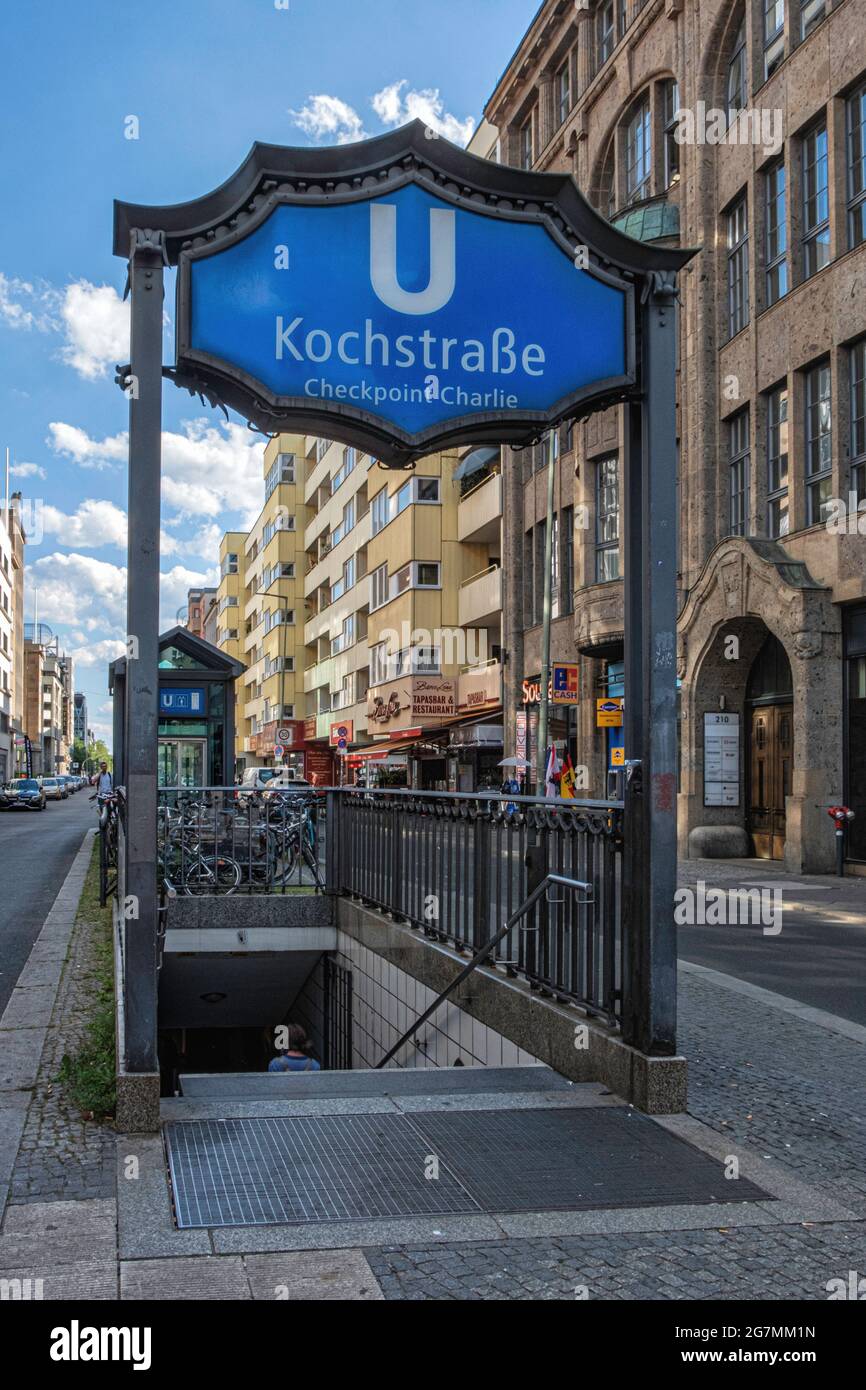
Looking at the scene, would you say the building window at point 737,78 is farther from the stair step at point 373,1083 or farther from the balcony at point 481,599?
the stair step at point 373,1083

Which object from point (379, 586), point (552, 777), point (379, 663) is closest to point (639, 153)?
point (552, 777)

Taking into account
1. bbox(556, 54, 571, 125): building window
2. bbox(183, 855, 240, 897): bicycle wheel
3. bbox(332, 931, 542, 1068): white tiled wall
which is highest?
bbox(556, 54, 571, 125): building window

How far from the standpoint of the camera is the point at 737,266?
23938 millimetres

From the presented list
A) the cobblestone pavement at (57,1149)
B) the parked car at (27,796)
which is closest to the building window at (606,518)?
the cobblestone pavement at (57,1149)

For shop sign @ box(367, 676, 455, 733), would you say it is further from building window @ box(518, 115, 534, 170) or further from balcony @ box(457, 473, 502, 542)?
building window @ box(518, 115, 534, 170)

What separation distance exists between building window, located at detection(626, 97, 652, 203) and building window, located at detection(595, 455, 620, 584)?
5739mm

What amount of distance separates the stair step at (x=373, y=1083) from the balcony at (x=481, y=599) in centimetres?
2943

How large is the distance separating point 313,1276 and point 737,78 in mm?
24927

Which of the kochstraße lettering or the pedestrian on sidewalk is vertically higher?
the kochstraße lettering

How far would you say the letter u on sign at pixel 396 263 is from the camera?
20.3ft

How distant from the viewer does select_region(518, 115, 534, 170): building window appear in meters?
36.0

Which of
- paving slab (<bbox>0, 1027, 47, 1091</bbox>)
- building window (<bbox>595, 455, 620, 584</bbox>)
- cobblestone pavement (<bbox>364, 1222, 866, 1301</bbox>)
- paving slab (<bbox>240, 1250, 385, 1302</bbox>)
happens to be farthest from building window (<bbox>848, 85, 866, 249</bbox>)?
paving slab (<bbox>240, 1250, 385, 1302</bbox>)

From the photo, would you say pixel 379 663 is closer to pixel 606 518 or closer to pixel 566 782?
pixel 606 518

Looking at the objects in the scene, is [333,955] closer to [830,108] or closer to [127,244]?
[127,244]
